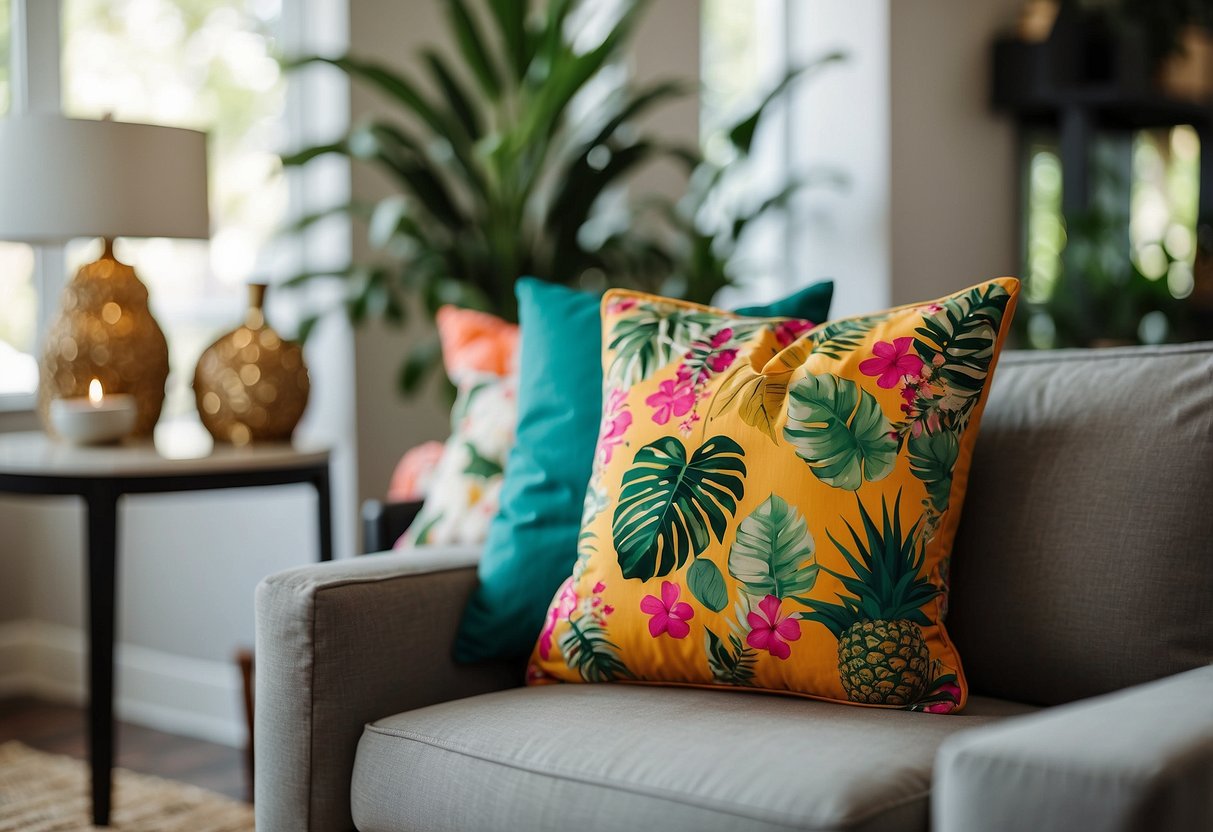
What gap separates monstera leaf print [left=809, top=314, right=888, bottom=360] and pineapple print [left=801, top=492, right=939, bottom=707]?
0.61 feet

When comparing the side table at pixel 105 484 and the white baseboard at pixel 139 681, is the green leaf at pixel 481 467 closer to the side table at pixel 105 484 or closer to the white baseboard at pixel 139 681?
the side table at pixel 105 484

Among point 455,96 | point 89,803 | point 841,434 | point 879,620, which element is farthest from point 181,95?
point 879,620

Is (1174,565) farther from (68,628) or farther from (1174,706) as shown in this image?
(68,628)

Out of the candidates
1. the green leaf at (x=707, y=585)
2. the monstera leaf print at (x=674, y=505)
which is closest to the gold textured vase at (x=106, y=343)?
the monstera leaf print at (x=674, y=505)

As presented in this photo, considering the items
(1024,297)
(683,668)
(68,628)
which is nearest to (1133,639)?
(683,668)

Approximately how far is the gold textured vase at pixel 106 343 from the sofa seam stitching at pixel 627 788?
1110 millimetres

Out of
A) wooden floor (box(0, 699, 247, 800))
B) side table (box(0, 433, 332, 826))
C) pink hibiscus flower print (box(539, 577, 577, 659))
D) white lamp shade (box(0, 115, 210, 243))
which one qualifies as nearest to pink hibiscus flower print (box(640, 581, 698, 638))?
pink hibiscus flower print (box(539, 577, 577, 659))

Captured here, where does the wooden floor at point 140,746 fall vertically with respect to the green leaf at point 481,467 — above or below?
below

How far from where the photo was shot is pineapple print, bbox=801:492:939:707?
4.23 feet

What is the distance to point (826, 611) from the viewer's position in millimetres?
1291

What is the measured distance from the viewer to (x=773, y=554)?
1.31m

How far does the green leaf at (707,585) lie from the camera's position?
1.32m

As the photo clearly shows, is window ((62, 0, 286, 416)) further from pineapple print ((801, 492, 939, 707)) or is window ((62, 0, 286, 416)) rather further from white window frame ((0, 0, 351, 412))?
pineapple print ((801, 492, 939, 707))

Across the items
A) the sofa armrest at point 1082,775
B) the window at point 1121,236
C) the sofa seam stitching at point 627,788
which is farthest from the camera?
the window at point 1121,236
